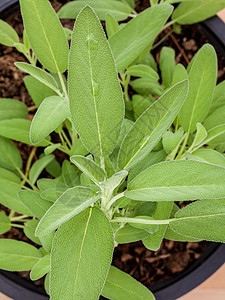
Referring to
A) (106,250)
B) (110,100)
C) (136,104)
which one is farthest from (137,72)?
(106,250)

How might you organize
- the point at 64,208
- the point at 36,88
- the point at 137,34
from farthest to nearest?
the point at 36,88 → the point at 137,34 → the point at 64,208

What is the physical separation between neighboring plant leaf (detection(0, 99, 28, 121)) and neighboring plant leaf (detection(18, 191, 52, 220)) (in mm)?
154

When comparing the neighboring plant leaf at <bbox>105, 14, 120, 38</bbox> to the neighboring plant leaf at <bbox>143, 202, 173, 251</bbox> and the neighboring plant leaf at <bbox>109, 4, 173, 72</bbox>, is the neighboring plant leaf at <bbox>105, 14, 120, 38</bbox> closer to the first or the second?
the neighboring plant leaf at <bbox>109, 4, 173, 72</bbox>

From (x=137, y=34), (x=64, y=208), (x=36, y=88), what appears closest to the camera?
(x=64, y=208)

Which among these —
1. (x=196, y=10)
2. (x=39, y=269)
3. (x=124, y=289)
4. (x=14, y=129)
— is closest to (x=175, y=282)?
(x=124, y=289)

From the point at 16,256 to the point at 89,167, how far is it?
0.74 feet

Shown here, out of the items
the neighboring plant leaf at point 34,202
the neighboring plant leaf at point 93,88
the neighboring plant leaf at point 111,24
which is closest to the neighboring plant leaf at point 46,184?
the neighboring plant leaf at point 34,202

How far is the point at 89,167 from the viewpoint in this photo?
37cm

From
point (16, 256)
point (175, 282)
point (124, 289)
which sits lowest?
point (175, 282)

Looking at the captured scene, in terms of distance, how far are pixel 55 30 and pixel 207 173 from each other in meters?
0.26

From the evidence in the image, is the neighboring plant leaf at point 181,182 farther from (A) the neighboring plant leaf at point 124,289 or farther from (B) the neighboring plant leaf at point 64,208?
(A) the neighboring plant leaf at point 124,289

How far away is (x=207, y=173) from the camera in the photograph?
1.10ft

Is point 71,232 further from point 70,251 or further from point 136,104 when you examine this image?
point 136,104

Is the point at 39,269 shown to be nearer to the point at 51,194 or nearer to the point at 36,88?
the point at 51,194
